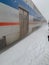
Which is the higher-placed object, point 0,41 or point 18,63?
point 0,41

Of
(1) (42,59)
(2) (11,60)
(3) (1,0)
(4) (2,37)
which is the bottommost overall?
(1) (42,59)

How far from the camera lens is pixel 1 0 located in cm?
109

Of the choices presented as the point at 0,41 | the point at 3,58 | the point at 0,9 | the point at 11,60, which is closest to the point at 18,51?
the point at 11,60

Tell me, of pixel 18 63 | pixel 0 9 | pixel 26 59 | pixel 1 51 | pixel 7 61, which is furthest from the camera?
pixel 26 59

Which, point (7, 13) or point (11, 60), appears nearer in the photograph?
point (7, 13)

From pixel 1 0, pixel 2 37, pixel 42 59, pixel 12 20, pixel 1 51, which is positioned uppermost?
pixel 1 0

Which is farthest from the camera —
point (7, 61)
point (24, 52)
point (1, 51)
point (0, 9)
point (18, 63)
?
point (24, 52)

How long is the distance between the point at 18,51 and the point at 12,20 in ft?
1.43

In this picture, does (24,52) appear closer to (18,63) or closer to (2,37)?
(18,63)

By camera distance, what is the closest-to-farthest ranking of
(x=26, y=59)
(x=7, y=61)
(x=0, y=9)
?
(x=0, y=9) < (x=7, y=61) < (x=26, y=59)

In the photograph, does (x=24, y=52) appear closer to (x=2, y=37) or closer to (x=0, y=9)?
(x=2, y=37)

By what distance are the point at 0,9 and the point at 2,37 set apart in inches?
8.9

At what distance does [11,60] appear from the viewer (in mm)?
1374

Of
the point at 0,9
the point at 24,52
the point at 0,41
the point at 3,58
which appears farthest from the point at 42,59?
the point at 0,9
